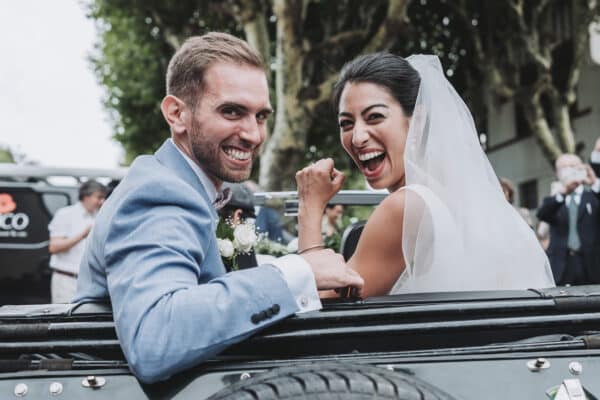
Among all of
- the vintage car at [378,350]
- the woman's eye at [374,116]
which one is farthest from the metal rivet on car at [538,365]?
A: the woman's eye at [374,116]

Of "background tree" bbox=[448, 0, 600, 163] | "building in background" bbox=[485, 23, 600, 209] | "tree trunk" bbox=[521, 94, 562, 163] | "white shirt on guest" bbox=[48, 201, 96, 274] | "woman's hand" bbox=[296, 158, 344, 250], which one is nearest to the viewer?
"woman's hand" bbox=[296, 158, 344, 250]

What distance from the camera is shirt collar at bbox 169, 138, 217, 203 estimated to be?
2.09 metres

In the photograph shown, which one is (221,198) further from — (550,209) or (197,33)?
(197,33)

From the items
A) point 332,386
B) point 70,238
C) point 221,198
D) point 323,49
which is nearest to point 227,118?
point 221,198

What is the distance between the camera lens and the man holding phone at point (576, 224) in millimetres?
6945

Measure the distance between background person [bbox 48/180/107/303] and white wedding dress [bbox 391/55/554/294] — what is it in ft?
16.7

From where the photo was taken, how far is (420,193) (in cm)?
247

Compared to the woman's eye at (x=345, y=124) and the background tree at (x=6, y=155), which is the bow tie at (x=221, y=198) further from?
the background tree at (x=6, y=155)

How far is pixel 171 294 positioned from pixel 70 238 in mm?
5893

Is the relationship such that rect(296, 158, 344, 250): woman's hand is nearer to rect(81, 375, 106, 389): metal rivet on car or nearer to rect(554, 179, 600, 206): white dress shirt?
rect(81, 375, 106, 389): metal rivet on car

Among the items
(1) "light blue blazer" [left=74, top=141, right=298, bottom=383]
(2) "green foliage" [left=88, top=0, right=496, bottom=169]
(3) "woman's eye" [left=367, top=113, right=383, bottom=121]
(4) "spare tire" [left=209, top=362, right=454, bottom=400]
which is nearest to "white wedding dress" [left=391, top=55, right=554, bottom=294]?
(3) "woman's eye" [left=367, top=113, right=383, bottom=121]

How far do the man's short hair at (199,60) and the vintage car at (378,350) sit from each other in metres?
→ 0.69

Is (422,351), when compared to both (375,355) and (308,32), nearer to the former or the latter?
(375,355)

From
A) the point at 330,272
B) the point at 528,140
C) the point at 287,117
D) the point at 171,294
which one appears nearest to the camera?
the point at 171,294
